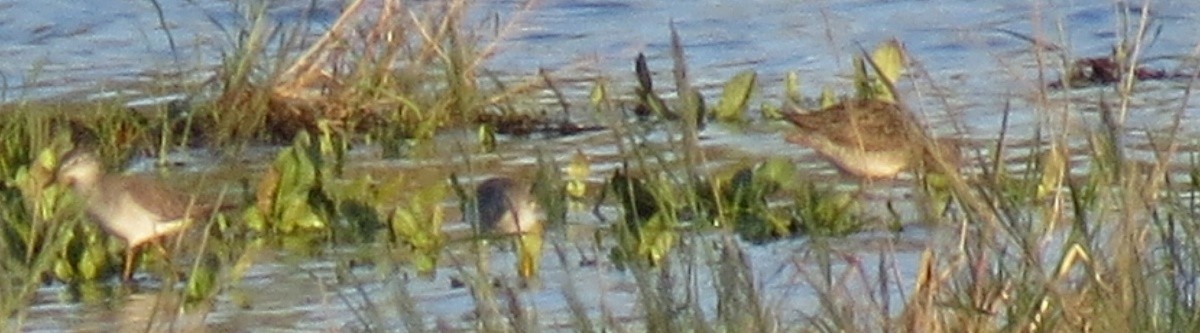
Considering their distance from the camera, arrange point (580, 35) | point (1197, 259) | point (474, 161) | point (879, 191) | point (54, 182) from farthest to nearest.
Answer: point (580, 35), point (474, 161), point (879, 191), point (54, 182), point (1197, 259)

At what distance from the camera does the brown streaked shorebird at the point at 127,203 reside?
640 centimetres

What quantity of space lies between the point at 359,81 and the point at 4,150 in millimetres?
1178

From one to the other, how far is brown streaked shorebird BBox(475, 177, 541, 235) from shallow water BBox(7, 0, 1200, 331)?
0.08 metres

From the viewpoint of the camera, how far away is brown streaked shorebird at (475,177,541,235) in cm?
632

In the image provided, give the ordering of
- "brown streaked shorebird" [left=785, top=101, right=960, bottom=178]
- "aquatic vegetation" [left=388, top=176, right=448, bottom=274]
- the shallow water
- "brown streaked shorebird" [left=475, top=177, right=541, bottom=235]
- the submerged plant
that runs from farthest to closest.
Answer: "brown streaked shorebird" [left=785, top=101, right=960, bottom=178]
"aquatic vegetation" [left=388, top=176, right=448, bottom=274]
"brown streaked shorebird" [left=475, top=177, right=541, bottom=235]
the shallow water
the submerged plant

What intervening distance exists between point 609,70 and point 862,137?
2783 mm

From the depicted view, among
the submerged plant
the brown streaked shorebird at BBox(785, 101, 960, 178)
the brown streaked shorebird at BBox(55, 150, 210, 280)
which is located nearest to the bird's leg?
the brown streaked shorebird at BBox(55, 150, 210, 280)

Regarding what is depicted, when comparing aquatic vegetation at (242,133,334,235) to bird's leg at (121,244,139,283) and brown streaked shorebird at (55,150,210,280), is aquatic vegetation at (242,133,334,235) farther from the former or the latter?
bird's leg at (121,244,139,283)

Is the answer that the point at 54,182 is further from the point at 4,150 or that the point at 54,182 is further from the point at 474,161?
the point at 474,161

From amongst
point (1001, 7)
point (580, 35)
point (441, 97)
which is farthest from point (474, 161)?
point (1001, 7)

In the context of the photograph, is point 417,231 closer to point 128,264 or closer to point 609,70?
point 128,264

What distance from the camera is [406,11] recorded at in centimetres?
818

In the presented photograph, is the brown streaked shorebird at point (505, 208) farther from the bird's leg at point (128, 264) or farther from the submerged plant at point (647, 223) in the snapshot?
the bird's leg at point (128, 264)

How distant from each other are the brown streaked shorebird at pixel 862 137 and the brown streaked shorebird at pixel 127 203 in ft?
4.94
